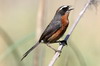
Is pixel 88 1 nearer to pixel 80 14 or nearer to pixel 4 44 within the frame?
pixel 80 14

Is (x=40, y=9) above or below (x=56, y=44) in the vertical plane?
above

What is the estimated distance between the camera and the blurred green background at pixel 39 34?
3.51 m

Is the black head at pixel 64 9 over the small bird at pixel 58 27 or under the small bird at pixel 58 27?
over

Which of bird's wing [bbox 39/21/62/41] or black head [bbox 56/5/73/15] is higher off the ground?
black head [bbox 56/5/73/15]

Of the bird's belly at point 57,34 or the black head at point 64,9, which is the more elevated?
the black head at point 64,9

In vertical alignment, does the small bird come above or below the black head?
below

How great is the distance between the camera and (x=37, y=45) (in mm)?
3453

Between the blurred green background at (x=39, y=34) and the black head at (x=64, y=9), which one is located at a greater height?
the black head at (x=64, y=9)

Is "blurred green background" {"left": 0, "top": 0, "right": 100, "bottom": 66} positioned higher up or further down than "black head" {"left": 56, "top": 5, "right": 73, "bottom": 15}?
further down

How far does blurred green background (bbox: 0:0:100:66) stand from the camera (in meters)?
3.51

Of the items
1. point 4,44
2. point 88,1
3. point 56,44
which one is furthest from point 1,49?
point 88,1

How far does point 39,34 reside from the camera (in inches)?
138

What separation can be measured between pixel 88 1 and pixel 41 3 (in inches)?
8.9

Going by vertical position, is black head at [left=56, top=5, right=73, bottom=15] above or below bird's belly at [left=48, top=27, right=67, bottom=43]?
above
